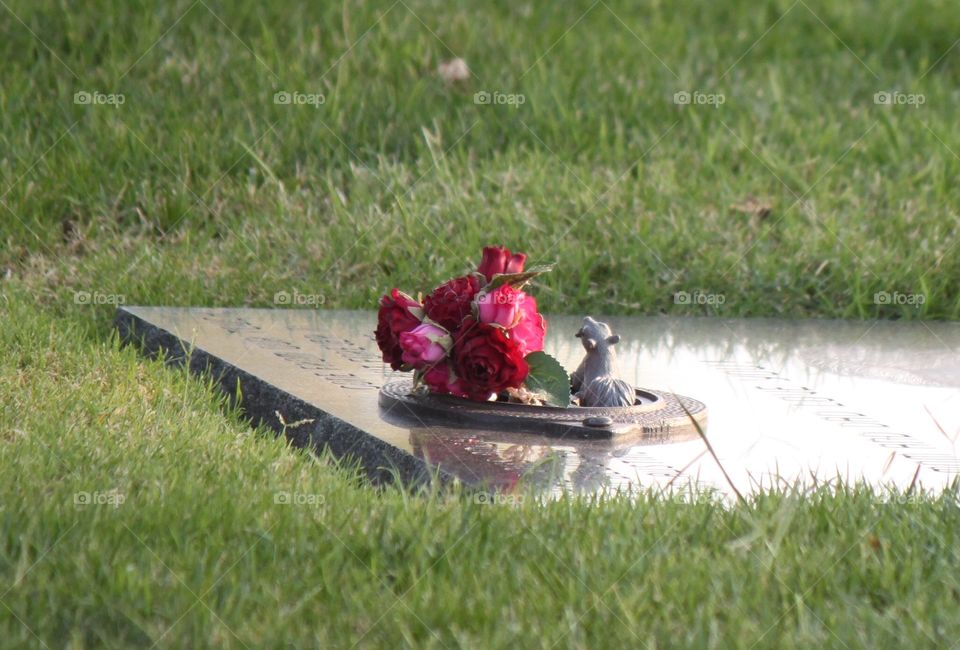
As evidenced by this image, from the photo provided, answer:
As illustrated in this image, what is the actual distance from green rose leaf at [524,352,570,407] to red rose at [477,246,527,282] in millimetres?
262

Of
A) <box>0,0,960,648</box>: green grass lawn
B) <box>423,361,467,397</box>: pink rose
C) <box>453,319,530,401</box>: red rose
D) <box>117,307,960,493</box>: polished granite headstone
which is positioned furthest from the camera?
<box>423,361,467,397</box>: pink rose

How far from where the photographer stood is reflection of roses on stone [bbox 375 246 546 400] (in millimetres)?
3787

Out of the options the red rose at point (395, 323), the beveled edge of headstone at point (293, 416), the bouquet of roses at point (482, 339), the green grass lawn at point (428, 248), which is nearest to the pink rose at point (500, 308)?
the bouquet of roses at point (482, 339)

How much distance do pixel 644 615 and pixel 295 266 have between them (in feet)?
13.9

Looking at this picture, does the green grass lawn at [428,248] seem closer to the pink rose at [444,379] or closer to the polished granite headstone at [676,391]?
the polished granite headstone at [676,391]

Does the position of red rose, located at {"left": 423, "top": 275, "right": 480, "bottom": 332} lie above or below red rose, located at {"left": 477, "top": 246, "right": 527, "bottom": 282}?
below

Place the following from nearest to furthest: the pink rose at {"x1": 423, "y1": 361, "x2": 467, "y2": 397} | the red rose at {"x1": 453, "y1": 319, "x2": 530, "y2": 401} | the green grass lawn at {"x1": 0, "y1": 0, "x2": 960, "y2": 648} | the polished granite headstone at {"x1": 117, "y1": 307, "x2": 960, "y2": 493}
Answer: the green grass lawn at {"x1": 0, "y1": 0, "x2": 960, "y2": 648}
the polished granite headstone at {"x1": 117, "y1": 307, "x2": 960, "y2": 493}
the red rose at {"x1": 453, "y1": 319, "x2": 530, "y2": 401}
the pink rose at {"x1": 423, "y1": 361, "x2": 467, "y2": 397}

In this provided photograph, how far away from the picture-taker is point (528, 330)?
12.7 ft

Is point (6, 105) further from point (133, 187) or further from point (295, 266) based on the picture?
point (295, 266)

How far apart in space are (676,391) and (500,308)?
0.89m

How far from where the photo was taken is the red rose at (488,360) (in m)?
3.77

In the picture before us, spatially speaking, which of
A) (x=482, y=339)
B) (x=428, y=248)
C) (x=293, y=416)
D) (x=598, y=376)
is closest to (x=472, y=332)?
(x=482, y=339)

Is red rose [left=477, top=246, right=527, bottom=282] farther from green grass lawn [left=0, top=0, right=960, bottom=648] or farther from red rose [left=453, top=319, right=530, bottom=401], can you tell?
green grass lawn [left=0, top=0, right=960, bottom=648]

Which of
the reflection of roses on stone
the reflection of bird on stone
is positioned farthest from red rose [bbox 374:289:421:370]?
the reflection of bird on stone
